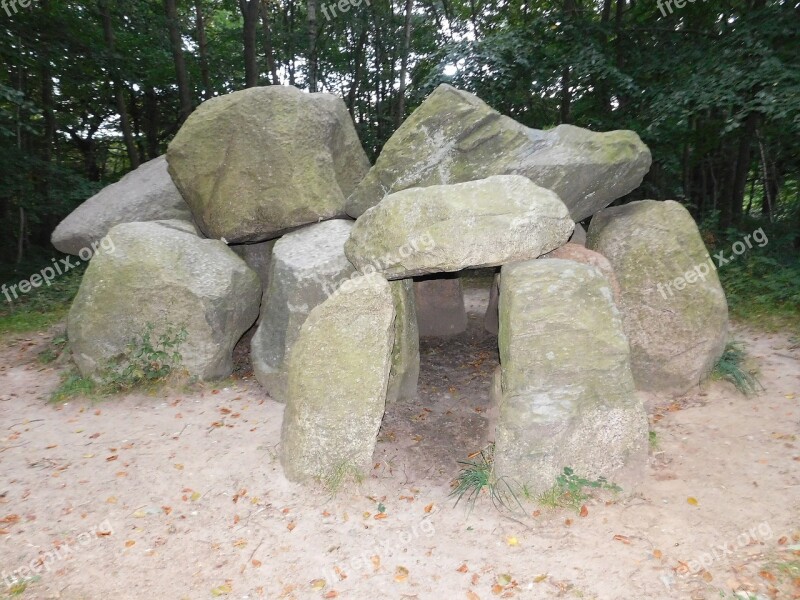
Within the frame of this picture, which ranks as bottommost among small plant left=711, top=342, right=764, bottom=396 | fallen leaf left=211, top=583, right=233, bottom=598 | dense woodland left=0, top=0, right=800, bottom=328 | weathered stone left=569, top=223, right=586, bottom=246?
fallen leaf left=211, top=583, right=233, bottom=598

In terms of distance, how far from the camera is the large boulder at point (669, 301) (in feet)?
17.6

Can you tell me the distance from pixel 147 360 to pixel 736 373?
6.01m

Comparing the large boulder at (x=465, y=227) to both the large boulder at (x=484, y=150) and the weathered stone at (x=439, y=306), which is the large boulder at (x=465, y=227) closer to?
the large boulder at (x=484, y=150)

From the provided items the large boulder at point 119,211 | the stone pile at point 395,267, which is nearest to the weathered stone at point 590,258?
the stone pile at point 395,267

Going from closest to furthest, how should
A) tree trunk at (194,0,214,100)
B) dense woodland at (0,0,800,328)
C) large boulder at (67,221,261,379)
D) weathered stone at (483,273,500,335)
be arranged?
large boulder at (67,221,261,379) < weathered stone at (483,273,500,335) < dense woodland at (0,0,800,328) < tree trunk at (194,0,214,100)

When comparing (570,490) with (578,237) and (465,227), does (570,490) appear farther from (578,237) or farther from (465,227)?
(578,237)

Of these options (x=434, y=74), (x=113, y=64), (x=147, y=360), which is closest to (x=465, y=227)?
(x=147, y=360)

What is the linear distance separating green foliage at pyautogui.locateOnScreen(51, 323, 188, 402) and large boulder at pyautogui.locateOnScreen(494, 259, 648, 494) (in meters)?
3.64

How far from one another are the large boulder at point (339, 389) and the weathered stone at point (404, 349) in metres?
0.99

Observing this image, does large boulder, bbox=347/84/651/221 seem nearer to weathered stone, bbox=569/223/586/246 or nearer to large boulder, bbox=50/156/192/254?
weathered stone, bbox=569/223/586/246

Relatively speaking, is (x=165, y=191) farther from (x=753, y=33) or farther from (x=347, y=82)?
(x=347, y=82)

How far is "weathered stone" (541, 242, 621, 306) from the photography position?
5.43m

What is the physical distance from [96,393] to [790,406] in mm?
6808

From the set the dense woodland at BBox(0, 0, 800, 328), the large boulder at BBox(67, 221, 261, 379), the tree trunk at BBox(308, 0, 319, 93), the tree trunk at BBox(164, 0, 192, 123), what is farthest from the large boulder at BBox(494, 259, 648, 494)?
the tree trunk at BBox(308, 0, 319, 93)
